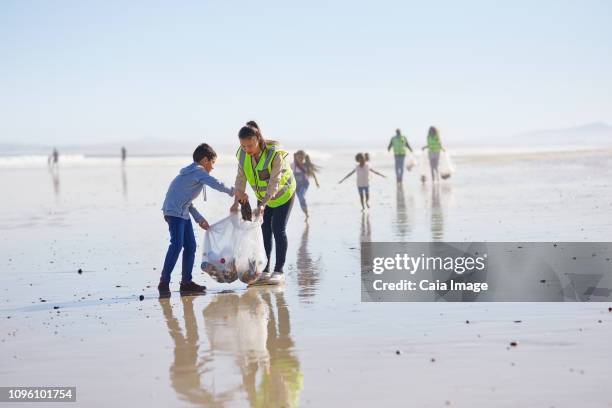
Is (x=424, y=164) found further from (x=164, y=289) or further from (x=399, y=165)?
(x=164, y=289)

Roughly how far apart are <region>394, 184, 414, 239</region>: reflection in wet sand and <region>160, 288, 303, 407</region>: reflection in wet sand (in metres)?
5.29

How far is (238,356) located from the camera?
6324 mm

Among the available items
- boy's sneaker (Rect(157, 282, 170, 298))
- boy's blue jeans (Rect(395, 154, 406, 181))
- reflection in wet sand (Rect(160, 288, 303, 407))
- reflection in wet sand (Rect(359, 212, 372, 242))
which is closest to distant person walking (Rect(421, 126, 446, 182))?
boy's blue jeans (Rect(395, 154, 406, 181))

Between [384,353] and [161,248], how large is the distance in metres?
7.14

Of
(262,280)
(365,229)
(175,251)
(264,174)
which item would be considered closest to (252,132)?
(264,174)

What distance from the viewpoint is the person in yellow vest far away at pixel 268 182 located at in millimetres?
9273

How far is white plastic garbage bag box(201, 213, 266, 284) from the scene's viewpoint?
9172 mm

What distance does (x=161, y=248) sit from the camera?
12812 millimetres

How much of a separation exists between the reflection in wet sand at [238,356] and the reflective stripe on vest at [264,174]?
1.41 meters

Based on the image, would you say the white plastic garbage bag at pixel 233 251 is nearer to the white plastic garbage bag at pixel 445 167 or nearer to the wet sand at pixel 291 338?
the wet sand at pixel 291 338

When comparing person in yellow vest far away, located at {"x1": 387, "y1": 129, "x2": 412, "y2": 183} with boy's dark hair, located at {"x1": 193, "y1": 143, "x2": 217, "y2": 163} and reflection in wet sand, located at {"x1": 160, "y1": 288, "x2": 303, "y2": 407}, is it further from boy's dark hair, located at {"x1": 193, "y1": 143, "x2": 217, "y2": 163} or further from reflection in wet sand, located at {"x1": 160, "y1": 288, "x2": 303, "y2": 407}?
reflection in wet sand, located at {"x1": 160, "y1": 288, "x2": 303, "y2": 407}

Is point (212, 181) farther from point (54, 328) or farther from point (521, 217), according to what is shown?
point (521, 217)

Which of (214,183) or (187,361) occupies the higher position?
(214,183)
